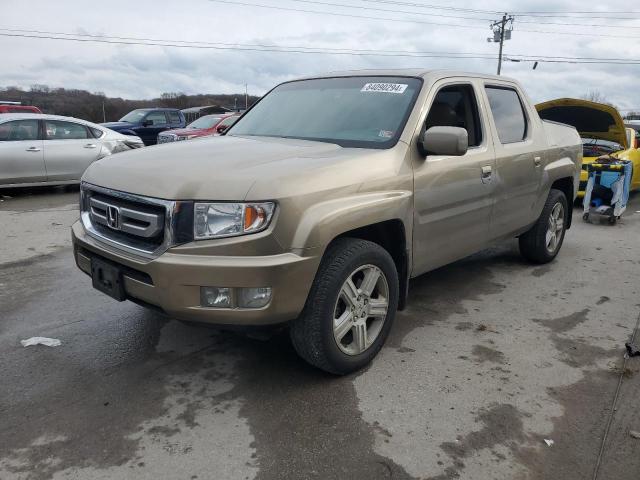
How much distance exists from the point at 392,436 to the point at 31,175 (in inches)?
360

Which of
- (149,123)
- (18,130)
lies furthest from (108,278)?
(149,123)

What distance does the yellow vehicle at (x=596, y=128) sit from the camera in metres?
8.84

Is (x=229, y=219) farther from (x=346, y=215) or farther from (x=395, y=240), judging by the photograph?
(x=395, y=240)

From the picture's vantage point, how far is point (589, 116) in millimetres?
9117

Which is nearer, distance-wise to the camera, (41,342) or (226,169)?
(226,169)

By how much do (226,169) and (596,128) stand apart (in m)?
8.53

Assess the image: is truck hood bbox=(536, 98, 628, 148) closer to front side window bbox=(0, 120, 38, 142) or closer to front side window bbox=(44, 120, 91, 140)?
front side window bbox=(44, 120, 91, 140)

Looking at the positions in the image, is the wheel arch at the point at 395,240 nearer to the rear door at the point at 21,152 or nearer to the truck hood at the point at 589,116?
the truck hood at the point at 589,116

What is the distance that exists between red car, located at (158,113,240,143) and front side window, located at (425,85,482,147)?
962cm

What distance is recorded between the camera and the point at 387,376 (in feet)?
10.8

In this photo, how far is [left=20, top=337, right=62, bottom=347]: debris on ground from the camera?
12.1 feet

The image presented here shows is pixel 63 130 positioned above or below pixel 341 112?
below

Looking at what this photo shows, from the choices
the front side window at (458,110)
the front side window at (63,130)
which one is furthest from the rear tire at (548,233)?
the front side window at (63,130)

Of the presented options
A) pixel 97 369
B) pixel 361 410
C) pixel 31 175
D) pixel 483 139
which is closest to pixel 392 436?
pixel 361 410
